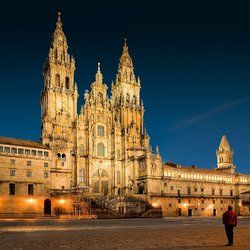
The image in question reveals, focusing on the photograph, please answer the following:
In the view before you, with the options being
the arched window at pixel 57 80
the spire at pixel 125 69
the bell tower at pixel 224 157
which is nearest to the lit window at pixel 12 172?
the arched window at pixel 57 80

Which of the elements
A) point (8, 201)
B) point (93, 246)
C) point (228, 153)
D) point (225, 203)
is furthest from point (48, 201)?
point (228, 153)

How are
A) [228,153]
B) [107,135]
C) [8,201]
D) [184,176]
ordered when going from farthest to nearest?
[228,153] → [184,176] → [107,135] → [8,201]

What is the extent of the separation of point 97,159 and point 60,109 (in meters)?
14.7

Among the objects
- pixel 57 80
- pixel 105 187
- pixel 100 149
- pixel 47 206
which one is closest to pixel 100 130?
pixel 100 149

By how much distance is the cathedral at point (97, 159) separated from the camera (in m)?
77.4

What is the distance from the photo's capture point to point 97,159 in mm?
96500

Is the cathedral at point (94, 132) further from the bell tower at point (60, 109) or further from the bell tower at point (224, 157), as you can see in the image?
the bell tower at point (224, 157)

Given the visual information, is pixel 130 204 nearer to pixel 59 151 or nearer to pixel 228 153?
pixel 59 151

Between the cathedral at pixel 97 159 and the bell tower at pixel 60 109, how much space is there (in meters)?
0.21

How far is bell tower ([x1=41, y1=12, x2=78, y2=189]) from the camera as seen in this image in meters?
85.6

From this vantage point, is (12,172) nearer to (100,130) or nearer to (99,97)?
(100,130)

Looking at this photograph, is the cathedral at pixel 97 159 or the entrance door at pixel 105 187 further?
the entrance door at pixel 105 187

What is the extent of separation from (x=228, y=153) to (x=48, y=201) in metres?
71.0

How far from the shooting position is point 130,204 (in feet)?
274
